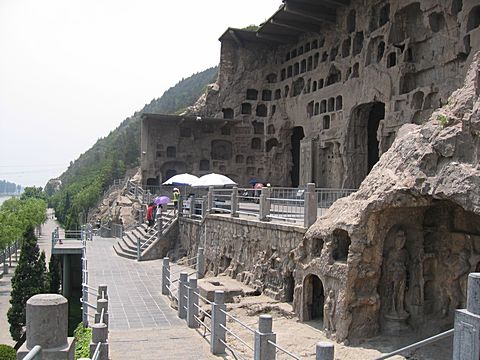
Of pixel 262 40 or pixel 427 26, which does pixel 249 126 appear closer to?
pixel 262 40

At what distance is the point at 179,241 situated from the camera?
25078 millimetres

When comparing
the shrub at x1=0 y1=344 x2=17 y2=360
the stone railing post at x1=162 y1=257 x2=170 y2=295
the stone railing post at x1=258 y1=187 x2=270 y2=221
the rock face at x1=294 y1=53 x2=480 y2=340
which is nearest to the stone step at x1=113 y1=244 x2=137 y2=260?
the stone railing post at x1=162 y1=257 x2=170 y2=295

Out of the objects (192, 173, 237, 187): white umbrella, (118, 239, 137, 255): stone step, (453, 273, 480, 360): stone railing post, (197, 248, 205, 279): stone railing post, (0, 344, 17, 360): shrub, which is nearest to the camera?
(453, 273, 480, 360): stone railing post

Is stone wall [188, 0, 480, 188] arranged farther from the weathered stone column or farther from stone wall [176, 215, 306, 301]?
the weathered stone column

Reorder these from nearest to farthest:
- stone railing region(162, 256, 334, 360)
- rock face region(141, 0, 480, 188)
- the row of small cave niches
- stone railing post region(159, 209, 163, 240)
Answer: stone railing region(162, 256, 334, 360) < rock face region(141, 0, 480, 188) < stone railing post region(159, 209, 163, 240) < the row of small cave niches

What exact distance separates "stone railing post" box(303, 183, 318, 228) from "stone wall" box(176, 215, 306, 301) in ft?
1.18

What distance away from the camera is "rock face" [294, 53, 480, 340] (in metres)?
10.9

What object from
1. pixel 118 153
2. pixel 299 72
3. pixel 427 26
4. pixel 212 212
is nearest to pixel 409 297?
pixel 212 212

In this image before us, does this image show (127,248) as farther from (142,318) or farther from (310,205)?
(310,205)

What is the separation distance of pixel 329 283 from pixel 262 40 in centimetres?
3098

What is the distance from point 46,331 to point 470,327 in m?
4.00

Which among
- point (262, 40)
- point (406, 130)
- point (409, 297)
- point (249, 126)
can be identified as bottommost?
point (409, 297)

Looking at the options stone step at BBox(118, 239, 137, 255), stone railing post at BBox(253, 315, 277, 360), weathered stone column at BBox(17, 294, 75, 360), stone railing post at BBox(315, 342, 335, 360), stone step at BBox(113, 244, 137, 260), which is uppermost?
weathered stone column at BBox(17, 294, 75, 360)

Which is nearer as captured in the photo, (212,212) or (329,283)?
(329,283)
